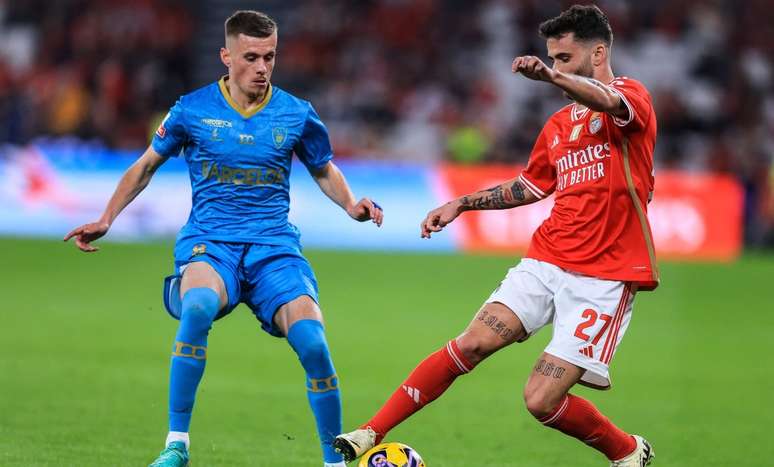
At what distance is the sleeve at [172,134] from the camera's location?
6.30m

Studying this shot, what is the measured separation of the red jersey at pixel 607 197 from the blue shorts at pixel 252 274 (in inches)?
52.4

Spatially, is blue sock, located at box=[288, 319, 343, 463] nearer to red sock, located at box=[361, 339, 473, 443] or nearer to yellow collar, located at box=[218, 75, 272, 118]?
red sock, located at box=[361, 339, 473, 443]

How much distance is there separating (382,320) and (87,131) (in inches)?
471

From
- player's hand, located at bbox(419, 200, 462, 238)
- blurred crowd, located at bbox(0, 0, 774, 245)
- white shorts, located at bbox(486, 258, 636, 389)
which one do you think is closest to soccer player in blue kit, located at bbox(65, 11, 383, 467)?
player's hand, located at bbox(419, 200, 462, 238)

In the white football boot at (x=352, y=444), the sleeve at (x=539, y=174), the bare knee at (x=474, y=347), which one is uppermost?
the sleeve at (x=539, y=174)

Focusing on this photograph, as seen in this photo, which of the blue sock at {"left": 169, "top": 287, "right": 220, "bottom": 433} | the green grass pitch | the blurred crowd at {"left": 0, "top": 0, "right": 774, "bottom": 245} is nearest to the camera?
the blue sock at {"left": 169, "top": 287, "right": 220, "bottom": 433}

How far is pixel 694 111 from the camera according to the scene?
78.9ft

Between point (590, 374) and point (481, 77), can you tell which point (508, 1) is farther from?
point (590, 374)

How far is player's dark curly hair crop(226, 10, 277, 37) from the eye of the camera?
6.24 m

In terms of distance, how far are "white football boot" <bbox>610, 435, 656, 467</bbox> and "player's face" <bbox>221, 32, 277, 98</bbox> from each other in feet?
9.01

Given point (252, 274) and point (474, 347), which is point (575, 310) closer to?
point (474, 347)

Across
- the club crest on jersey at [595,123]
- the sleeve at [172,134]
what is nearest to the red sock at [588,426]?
the club crest on jersey at [595,123]

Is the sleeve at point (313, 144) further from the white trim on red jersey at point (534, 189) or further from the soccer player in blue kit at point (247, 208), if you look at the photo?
the white trim on red jersey at point (534, 189)

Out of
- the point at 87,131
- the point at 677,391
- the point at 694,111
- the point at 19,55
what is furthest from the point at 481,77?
the point at 677,391
